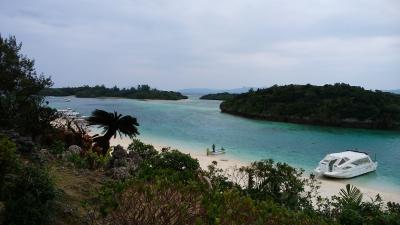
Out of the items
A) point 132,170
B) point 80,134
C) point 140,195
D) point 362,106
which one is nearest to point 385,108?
point 362,106

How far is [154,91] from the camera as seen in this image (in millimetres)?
196625

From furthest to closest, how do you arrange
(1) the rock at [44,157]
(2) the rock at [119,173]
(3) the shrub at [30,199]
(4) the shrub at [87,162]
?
(4) the shrub at [87,162] → (1) the rock at [44,157] → (2) the rock at [119,173] → (3) the shrub at [30,199]

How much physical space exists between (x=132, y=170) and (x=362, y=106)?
6533cm

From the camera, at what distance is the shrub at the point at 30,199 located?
212 inches

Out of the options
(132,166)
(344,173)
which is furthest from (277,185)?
(344,173)

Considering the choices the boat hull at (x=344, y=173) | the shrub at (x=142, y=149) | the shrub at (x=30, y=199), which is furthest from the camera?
the boat hull at (x=344, y=173)

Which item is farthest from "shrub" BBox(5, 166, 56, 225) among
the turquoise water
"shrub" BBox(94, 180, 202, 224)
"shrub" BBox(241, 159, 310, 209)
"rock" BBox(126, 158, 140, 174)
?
the turquoise water

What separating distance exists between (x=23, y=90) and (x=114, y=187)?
10510 millimetres

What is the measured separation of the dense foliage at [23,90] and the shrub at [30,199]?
8.25m

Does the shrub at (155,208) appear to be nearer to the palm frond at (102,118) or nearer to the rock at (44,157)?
the rock at (44,157)

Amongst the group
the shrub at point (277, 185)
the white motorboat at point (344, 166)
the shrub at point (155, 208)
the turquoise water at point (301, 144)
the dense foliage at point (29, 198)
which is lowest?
the turquoise water at point (301, 144)

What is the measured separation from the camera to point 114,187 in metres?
6.29

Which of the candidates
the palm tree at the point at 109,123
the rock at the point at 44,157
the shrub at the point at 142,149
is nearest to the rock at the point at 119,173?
the rock at the point at 44,157

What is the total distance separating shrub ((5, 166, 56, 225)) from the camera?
212 inches
